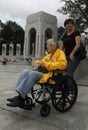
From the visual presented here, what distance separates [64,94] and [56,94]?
0.21m

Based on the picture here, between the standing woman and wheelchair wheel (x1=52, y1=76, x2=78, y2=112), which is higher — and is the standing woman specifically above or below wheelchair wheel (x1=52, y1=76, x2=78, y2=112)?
above

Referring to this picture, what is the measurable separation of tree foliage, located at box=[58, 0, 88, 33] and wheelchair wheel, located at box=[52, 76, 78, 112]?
21.0 meters

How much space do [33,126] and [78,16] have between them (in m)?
23.0

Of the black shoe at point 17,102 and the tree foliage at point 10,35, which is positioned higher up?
the tree foliage at point 10,35

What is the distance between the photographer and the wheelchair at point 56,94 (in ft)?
13.5

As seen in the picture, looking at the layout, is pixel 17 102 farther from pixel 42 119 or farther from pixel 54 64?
pixel 54 64

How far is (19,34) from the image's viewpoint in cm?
9181

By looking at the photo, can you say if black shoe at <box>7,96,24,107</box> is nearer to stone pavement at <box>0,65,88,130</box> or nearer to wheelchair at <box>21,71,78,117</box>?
wheelchair at <box>21,71,78,117</box>

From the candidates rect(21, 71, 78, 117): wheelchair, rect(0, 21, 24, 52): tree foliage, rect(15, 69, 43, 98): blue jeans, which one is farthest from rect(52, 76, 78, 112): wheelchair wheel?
rect(0, 21, 24, 52): tree foliage

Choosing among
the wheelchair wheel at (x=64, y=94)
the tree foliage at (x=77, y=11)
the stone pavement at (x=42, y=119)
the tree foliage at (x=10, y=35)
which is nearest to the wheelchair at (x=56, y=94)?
the wheelchair wheel at (x=64, y=94)

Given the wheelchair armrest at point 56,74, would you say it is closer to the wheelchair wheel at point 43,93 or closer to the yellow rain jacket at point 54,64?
the yellow rain jacket at point 54,64

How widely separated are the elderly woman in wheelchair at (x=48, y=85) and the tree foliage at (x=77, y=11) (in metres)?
21.1

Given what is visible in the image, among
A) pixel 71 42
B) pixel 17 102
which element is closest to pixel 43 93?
pixel 17 102

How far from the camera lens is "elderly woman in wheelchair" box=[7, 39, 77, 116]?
400cm
